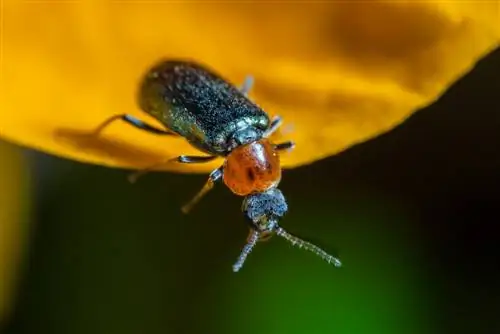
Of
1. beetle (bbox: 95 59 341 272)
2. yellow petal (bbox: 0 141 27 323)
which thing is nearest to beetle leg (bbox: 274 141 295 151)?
beetle (bbox: 95 59 341 272)

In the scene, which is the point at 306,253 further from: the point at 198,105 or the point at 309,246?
the point at 198,105

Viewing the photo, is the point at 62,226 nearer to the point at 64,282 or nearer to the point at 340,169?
the point at 64,282

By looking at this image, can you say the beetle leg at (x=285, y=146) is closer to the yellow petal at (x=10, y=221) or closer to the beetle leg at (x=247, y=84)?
the beetle leg at (x=247, y=84)

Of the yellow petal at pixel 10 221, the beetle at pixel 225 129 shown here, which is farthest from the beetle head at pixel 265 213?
the yellow petal at pixel 10 221

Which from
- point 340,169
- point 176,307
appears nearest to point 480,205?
point 340,169

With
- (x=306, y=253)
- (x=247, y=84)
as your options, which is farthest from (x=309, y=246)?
(x=247, y=84)

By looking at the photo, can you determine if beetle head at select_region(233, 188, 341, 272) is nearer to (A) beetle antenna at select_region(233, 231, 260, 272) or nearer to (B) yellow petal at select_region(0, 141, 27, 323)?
(A) beetle antenna at select_region(233, 231, 260, 272)
